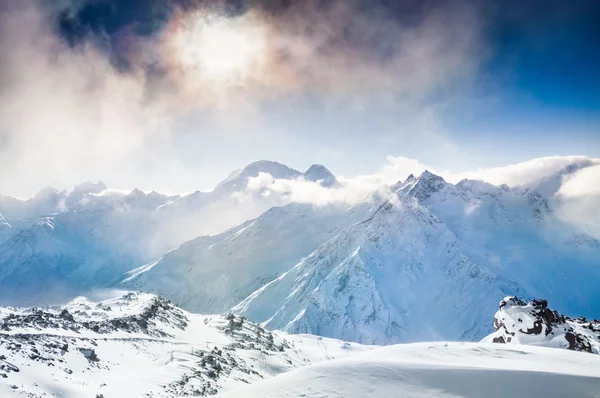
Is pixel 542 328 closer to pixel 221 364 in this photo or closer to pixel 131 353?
pixel 221 364

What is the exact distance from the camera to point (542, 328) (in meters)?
65.5

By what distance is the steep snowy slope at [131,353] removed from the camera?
131ft

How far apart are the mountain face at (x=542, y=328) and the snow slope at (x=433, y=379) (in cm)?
4090

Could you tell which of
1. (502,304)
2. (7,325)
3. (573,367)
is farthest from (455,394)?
(502,304)

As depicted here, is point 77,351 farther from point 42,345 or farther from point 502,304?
point 502,304

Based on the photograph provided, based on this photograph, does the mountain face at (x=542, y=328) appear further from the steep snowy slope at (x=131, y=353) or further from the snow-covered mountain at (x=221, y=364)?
the steep snowy slope at (x=131, y=353)

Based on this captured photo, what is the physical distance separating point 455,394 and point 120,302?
95723 mm

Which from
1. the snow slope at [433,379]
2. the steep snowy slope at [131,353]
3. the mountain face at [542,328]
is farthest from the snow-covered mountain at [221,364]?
the mountain face at [542,328]

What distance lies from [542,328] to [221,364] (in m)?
47.2

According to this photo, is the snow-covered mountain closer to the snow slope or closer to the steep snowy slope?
the snow slope

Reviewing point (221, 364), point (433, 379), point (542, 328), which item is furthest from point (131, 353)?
point (542, 328)

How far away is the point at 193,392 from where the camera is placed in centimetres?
4500

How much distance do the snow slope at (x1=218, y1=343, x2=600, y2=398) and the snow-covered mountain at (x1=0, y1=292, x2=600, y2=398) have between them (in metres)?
0.05

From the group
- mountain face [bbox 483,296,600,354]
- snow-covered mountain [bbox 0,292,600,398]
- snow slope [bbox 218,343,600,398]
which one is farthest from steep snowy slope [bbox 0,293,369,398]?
mountain face [bbox 483,296,600,354]
